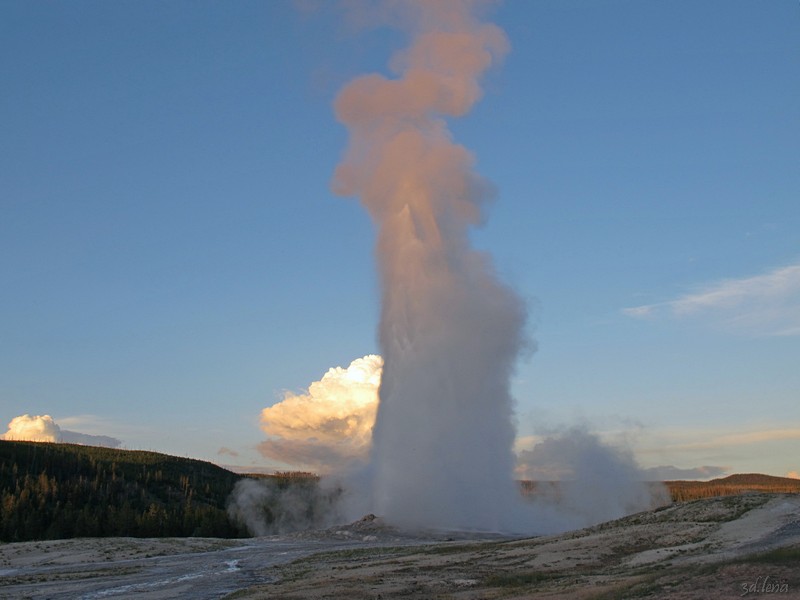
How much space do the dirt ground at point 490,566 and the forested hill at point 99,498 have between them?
146 ft

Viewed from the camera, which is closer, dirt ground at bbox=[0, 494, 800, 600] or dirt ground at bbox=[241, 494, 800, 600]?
dirt ground at bbox=[241, 494, 800, 600]

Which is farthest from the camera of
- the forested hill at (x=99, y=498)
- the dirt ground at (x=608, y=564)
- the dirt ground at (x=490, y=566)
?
the forested hill at (x=99, y=498)

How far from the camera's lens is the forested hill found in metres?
100

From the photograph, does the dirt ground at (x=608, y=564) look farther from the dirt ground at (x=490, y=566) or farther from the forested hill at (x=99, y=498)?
the forested hill at (x=99, y=498)

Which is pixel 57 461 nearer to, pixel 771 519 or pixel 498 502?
pixel 498 502

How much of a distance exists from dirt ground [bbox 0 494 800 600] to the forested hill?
146 ft

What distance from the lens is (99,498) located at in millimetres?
141625

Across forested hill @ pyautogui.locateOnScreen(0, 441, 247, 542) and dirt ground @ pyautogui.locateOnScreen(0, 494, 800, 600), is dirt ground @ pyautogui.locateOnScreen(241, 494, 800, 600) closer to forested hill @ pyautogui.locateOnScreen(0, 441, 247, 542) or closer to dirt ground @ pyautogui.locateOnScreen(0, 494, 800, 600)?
dirt ground @ pyautogui.locateOnScreen(0, 494, 800, 600)

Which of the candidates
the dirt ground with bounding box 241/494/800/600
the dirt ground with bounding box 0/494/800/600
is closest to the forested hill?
the dirt ground with bounding box 0/494/800/600

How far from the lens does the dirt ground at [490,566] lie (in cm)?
2330

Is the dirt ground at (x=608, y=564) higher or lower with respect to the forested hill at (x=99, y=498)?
lower

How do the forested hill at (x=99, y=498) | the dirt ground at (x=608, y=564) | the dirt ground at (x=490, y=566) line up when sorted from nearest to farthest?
the dirt ground at (x=608, y=564) → the dirt ground at (x=490, y=566) → the forested hill at (x=99, y=498)

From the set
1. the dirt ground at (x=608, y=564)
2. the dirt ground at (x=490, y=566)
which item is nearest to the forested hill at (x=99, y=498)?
the dirt ground at (x=490, y=566)

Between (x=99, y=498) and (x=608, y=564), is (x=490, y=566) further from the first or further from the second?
(x=99, y=498)
